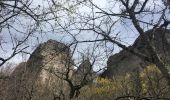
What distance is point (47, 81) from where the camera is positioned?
3316 centimetres

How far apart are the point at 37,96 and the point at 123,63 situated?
14.0 meters

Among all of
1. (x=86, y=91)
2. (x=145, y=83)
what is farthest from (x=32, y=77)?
(x=145, y=83)

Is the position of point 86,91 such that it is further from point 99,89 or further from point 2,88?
point 2,88

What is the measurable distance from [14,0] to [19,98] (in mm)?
19843

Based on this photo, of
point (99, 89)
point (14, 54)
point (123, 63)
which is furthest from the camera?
point (123, 63)

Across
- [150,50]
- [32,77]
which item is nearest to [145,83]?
[32,77]

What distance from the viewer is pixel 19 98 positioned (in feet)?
95.9

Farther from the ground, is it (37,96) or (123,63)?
(123,63)

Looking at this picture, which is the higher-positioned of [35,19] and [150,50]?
[35,19]

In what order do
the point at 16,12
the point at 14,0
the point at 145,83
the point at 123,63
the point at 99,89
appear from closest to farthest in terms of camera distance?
the point at 14,0, the point at 16,12, the point at 145,83, the point at 99,89, the point at 123,63

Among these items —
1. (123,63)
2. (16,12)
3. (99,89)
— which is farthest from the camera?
(123,63)

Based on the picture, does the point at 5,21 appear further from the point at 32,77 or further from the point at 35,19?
the point at 32,77

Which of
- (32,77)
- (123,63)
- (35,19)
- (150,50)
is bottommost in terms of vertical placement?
(150,50)

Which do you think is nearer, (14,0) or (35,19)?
(14,0)
